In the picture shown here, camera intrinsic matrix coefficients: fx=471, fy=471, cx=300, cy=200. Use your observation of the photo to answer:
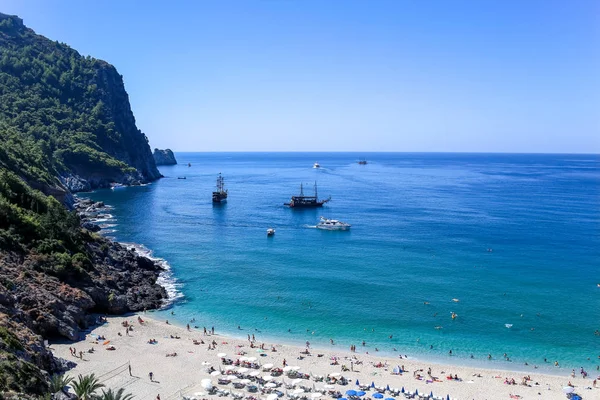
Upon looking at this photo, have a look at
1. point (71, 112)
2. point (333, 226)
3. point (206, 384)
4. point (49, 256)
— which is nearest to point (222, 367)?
point (206, 384)

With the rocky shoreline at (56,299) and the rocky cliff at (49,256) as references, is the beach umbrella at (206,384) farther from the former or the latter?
the rocky cliff at (49,256)

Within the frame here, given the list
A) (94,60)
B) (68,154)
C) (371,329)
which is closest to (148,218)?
(68,154)

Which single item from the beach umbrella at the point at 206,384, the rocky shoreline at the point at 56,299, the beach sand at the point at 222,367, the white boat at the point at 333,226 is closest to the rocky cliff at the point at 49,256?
the rocky shoreline at the point at 56,299

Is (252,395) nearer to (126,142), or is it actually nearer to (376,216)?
(376,216)

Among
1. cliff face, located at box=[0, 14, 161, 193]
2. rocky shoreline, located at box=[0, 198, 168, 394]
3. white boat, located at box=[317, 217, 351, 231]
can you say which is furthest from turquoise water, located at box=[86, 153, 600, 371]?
cliff face, located at box=[0, 14, 161, 193]

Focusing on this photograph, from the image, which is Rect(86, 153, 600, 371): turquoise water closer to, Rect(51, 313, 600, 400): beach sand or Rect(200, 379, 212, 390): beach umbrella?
Rect(51, 313, 600, 400): beach sand
